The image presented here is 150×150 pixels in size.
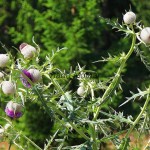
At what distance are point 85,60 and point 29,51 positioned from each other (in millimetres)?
2738

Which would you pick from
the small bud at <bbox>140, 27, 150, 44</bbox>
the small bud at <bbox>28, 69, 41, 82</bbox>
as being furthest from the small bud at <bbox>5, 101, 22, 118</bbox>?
the small bud at <bbox>140, 27, 150, 44</bbox>

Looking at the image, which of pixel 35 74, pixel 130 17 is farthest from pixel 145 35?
pixel 35 74

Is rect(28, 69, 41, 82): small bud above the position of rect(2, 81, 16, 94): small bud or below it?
above

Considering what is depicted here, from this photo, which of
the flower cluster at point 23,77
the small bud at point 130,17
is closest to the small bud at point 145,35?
the small bud at point 130,17

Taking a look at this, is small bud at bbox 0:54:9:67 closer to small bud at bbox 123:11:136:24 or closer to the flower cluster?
the flower cluster

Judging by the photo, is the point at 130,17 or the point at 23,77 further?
the point at 130,17

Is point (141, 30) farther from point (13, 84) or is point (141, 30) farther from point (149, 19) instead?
point (149, 19)

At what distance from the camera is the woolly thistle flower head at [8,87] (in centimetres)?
132

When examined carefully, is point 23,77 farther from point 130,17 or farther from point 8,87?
point 130,17

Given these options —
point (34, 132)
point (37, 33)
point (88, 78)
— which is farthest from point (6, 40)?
point (88, 78)

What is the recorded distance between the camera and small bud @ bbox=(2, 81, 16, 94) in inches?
51.9

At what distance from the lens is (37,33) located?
4.19 m

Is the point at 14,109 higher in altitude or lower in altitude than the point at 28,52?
lower

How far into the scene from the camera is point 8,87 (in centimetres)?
132
